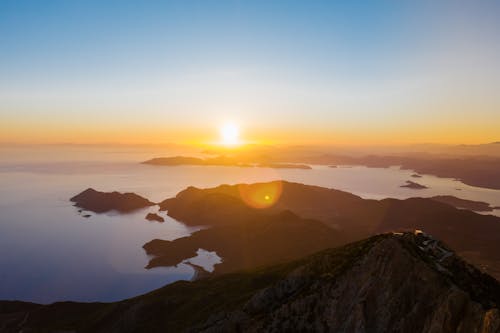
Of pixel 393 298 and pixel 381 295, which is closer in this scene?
pixel 393 298

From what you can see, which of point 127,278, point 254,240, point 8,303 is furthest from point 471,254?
point 8,303

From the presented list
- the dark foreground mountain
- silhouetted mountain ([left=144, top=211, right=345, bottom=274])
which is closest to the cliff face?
the dark foreground mountain

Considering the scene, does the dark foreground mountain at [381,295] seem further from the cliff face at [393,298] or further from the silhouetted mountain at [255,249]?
the silhouetted mountain at [255,249]

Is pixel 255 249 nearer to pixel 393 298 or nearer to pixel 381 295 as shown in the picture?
pixel 381 295

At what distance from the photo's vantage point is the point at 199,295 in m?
92.0

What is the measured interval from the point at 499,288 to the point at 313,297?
19408 mm

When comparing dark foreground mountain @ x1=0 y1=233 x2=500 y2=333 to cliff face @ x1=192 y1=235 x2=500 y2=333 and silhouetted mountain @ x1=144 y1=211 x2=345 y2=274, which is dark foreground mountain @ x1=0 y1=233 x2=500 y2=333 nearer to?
cliff face @ x1=192 y1=235 x2=500 y2=333

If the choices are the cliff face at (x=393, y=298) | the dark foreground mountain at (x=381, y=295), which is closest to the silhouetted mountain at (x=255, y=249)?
the dark foreground mountain at (x=381, y=295)

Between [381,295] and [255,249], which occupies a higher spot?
[381,295]

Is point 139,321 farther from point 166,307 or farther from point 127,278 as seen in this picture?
point 127,278

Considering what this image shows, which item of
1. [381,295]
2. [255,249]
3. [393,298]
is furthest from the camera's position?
[255,249]

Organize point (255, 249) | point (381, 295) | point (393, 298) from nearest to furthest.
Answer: point (393, 298), point (381, 295), point (255, 249)

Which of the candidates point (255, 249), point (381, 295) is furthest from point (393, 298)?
point (255, 249)

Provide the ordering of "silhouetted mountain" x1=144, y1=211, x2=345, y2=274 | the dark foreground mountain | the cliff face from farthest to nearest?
"silhouetted mountain" x1=144, y1=211, x2=345, y2=274, the dark foreground mountain, the cliff face
